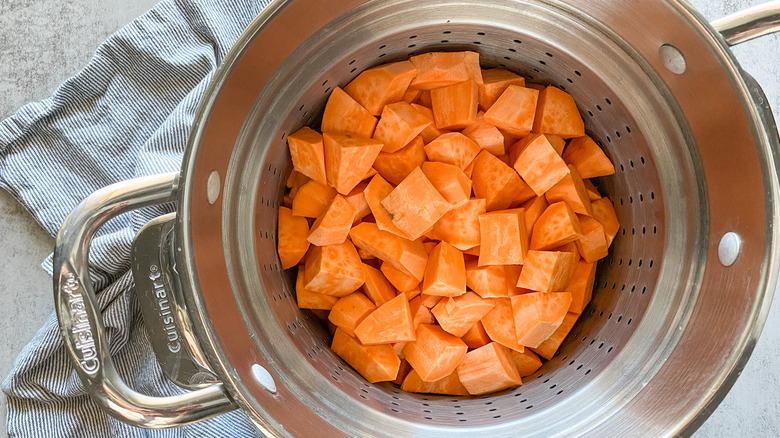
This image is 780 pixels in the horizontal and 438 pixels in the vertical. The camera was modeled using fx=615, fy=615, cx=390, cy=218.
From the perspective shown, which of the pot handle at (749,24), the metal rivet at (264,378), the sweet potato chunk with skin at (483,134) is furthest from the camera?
the sweet potato chunk with skin at (483,134)

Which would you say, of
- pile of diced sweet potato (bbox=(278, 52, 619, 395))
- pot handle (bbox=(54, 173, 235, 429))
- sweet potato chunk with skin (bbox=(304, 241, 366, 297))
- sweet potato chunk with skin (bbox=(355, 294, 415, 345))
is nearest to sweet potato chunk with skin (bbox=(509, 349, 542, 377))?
pile of diced sweet potato (bbox=(278, 52, 619, 395))

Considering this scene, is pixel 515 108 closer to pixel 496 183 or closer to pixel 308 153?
pixel 496 183

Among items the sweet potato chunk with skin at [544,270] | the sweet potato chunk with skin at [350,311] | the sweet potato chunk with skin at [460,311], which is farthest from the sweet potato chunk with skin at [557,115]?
the sweet potato chunk with skin at [350,311]

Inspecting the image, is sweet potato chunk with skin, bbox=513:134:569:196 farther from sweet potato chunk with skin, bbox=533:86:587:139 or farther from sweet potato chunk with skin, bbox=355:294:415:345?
sweet potato chunk with skin, bbox=355:294:415:345

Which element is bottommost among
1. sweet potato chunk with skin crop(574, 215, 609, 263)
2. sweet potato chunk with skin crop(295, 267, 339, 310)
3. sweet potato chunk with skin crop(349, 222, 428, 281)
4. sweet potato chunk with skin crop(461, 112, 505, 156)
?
sweet potato chunk with skin crop(295, 267, 339, 310)

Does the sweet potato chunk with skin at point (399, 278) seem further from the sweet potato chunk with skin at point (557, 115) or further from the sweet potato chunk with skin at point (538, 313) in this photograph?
the sweet potato chunk with skin at point (557, 115)

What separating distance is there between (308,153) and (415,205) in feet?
0.65

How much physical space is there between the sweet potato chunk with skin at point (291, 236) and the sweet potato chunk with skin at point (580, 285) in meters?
0.48

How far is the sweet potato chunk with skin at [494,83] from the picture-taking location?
1.07 m

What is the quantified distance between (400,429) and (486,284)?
0.94ft

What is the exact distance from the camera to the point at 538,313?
1.05m

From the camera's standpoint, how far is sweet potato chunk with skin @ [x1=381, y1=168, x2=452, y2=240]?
103 centimetres

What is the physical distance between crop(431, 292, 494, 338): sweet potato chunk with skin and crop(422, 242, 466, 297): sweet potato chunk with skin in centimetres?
2

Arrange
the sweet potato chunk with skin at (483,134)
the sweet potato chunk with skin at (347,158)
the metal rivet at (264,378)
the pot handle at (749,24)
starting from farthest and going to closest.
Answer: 1. the sweet potato chunk with skin at (483,134)
2. the sweet potato chunk with skin at (347,158)
3. the metal rivet at (264,378)
4. the pot handle at (749,24)
